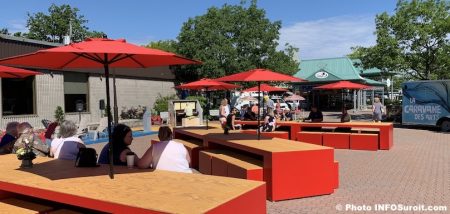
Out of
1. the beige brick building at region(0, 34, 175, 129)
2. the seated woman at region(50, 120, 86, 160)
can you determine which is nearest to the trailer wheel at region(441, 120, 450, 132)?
the beige brick building at region(0, 34, 175, 129)

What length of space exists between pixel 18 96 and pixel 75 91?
345 cm

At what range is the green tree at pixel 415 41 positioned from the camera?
78.5ft

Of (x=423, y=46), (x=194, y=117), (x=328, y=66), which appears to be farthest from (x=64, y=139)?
(x=328, y=66)

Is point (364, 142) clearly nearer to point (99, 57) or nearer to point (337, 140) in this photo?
point (337, 140)

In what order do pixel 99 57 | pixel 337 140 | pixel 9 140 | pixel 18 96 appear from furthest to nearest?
pixel 18 96, pixel 337 140, pixel 9 140, pixel 99 57

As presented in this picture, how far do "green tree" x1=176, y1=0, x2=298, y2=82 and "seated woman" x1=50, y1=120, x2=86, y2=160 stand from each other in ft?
71.4

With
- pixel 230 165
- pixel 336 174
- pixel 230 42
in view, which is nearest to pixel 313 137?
pixel 336 174

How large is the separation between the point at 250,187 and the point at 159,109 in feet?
75.4

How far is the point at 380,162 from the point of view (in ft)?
34.8

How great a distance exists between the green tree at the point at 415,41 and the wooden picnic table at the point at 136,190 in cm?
2290

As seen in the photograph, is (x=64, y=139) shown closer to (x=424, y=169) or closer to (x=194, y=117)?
(x=424, y=169)

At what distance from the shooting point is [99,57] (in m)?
4.68

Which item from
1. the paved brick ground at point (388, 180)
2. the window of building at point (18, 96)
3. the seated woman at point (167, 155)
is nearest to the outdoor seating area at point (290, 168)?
the paved brick ground at point (388, 180)

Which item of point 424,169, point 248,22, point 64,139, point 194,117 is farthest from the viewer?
point 248,22
